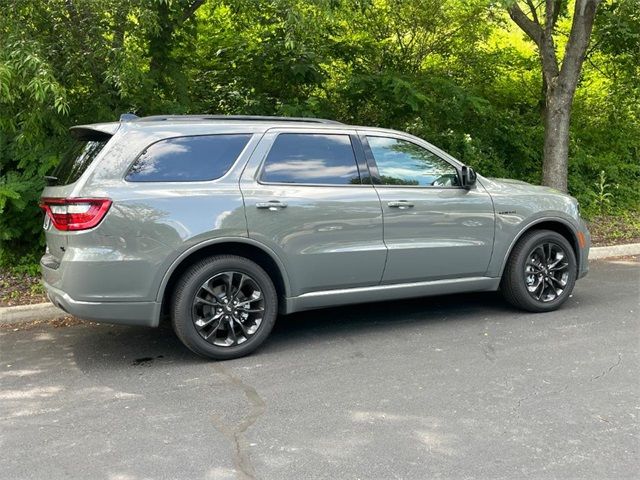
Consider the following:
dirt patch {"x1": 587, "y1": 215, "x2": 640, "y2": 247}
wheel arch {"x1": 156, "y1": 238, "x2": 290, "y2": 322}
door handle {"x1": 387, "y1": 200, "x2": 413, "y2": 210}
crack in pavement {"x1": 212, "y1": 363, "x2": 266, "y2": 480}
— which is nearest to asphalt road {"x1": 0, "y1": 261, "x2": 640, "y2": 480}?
crack in pavement {"x1": 212, "y1": 363, "x2": 266, "y2": 480}

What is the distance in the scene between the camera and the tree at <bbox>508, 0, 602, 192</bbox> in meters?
9.22

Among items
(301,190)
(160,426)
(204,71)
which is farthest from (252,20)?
(160,426)

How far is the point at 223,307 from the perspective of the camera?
15.6ft

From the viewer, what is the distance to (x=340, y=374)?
14.8 feet

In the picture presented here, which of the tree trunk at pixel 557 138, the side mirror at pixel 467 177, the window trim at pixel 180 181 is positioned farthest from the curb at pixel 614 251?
the window trim at pixel 180 181

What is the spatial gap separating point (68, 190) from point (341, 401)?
2.44 metres

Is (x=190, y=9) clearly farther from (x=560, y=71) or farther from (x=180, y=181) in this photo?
(x=560, y=71)

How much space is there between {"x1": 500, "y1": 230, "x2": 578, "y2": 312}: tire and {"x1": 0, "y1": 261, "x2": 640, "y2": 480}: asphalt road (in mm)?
153

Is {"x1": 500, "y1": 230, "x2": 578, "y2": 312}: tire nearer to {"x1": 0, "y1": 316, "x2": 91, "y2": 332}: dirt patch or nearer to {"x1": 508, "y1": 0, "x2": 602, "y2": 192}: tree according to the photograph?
{"x1": 0, "y1": 316, "x2": 91, "y2": 332}: dirt patch

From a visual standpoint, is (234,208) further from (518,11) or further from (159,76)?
(518,11)

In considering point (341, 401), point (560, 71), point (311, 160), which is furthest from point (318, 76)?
point (341, 401)

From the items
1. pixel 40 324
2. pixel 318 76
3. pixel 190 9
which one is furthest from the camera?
pixel 318 76

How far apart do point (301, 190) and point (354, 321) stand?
1510 millimetres

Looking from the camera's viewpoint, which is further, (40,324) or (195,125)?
(40,324)
